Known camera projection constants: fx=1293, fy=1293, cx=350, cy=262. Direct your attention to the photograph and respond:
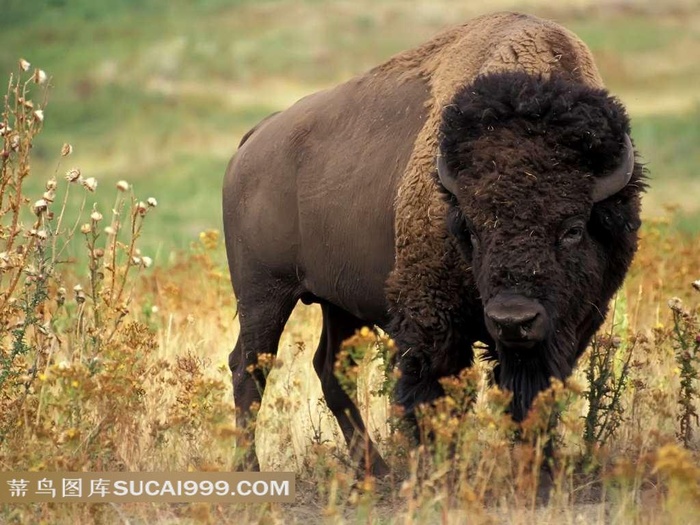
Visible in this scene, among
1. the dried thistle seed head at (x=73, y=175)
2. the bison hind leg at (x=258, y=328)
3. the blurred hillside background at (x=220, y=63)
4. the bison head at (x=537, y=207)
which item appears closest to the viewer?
the bison head at (x=537, y=207)

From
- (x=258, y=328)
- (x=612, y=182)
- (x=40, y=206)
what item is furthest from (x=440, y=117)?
(x=40, y=206)

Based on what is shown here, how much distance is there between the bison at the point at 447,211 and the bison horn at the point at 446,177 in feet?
0.04

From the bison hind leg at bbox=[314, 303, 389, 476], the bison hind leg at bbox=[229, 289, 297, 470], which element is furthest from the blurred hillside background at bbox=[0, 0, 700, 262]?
the bison hind leg at bbox=[229, 289, 297, 470]

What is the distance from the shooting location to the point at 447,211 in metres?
5.85

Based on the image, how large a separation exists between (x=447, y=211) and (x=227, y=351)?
3140 millimetres

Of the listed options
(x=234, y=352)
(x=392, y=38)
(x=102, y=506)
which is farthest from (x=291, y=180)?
(x=392, y=38)

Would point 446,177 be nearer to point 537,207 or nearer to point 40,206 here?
point 537,207

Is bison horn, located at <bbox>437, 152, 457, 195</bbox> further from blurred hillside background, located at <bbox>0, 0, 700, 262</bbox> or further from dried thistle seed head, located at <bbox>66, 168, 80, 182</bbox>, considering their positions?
blurred hillside background, located at <bbox>0, 0, 700, 262</bbox>

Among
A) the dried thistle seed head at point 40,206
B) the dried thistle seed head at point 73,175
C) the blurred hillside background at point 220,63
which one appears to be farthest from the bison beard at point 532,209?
the blurred hillside background at point 220,63

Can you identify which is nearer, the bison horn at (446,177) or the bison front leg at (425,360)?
the bison horn at (446,177)

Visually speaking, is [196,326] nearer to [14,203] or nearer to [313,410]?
[313,410]

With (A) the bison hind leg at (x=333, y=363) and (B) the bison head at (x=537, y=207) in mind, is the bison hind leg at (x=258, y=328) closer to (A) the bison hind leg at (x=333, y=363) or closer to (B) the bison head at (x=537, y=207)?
(A) the bison hind leg at (x=333, y=363)

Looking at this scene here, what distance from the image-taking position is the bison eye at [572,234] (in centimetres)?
541

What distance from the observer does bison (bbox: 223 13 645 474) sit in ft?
17.7
